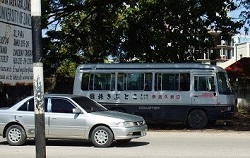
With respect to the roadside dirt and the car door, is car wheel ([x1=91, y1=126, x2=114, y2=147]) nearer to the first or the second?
the car door

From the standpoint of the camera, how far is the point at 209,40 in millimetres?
26203

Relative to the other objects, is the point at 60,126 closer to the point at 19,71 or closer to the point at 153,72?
the point at 153,72

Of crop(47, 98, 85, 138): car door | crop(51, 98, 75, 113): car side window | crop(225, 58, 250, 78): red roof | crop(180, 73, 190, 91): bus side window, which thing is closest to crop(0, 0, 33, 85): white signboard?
crop(47, 98, 85, 138): car door

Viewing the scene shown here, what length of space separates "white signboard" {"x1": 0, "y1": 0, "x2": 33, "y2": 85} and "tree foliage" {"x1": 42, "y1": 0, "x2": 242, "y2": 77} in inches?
713

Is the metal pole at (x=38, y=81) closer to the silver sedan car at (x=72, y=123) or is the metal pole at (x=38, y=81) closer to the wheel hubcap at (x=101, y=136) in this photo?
the silver sedan car at (x=72, y=123)

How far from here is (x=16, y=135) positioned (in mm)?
14562

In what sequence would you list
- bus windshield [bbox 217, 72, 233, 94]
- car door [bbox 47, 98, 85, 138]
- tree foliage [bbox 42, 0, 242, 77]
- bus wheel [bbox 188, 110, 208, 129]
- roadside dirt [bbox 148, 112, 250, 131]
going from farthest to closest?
tree foliage [bbox 42, 0, 242, 77], roadside dirt [bbox 148, 112, 250, 131], bus windshield [bbox 217, 72, 233, 94], bus wheel [bbox 188, 110, 208, 129], car door [bbox 47, 98, 85, 138]

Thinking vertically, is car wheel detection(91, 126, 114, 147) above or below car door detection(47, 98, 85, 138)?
below

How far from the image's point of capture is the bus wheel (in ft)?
68.5

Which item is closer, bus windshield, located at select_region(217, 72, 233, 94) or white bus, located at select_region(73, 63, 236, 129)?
white bus, located at select_region(73, 63, 236, 129)

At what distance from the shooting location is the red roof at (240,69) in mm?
34125

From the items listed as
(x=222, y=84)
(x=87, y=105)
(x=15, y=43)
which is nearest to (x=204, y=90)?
(x=222, y=84)

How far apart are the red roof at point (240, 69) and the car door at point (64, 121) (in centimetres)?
2164

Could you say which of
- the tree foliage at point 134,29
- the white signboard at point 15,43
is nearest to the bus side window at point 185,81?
the tree foliage at point 134,29
